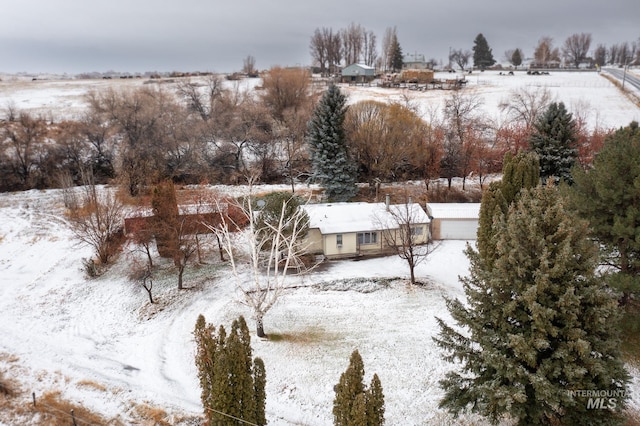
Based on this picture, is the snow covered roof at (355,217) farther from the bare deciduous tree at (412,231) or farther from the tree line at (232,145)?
the tree line at (232,145)

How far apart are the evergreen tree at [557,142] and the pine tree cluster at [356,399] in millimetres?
23766

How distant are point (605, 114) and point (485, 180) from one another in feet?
74.7

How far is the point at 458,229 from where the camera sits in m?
28.1

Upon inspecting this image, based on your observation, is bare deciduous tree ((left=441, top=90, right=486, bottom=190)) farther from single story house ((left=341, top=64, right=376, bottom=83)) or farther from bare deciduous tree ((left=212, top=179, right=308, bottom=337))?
single story house ((left=341, top=64, right=376, bottom=83))

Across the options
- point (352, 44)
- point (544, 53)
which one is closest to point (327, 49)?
point (352, 44)

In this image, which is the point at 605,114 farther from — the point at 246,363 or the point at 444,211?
the point at 246,363

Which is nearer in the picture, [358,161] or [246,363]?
[246,363]

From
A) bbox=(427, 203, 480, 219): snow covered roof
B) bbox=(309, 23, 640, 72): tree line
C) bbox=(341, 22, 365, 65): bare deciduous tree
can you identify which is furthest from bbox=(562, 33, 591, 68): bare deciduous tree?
bbox=(427, 203, 480, 219): snow covered roof

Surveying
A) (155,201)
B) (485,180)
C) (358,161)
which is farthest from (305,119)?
(155,201)

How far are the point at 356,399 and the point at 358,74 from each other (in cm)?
7298

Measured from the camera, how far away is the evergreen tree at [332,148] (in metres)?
34.1

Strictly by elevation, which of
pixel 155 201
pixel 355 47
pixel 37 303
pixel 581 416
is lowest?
pixel 37 303

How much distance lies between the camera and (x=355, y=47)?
9150 centimetres

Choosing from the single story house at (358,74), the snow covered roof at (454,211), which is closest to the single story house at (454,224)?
the snow covered roof at (454,211)
